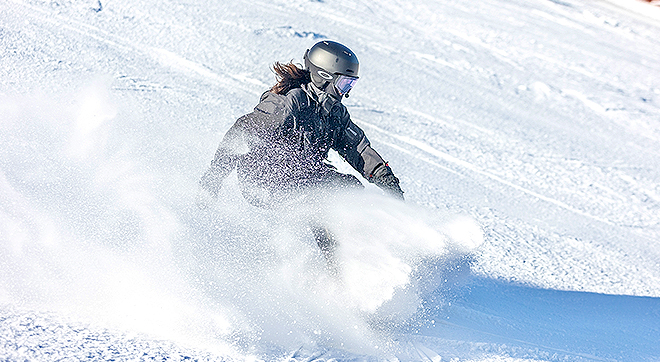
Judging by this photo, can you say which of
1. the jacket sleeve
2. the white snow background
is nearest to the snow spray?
the white snow background

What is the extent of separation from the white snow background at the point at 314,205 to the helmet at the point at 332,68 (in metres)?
0.76

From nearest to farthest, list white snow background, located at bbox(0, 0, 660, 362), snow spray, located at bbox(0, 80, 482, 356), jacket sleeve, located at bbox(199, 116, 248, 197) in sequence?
1. snow spray, located at bbox(0, 80, 482, 356)
2. white snow background, located at bbox(0, 0, 660, 362)
3. jacket sleeve, located at bbox(199, 116, 248, 197)

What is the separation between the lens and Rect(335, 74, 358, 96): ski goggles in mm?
3596

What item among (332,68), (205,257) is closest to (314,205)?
(205,257)

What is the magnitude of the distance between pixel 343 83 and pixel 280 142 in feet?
1.89

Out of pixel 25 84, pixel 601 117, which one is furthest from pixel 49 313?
pixel 601 117

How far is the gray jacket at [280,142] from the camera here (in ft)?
11.2

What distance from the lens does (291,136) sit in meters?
3.50

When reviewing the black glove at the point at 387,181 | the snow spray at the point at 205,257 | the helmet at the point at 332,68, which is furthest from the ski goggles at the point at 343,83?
the snow spray at the point at 205,257

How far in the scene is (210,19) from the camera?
874cm

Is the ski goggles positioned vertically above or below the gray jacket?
above

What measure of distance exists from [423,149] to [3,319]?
501 cm

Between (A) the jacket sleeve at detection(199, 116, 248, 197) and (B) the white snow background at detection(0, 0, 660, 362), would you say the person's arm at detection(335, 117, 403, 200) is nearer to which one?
(B) the white snow background at detection(0, 0, 660, 362)

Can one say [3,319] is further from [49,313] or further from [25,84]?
[25,84]
